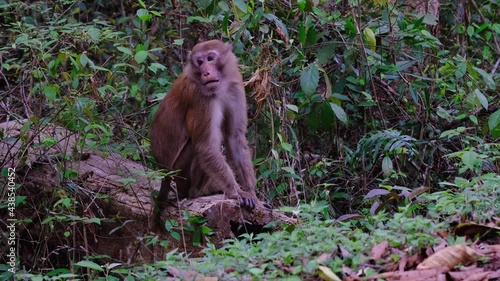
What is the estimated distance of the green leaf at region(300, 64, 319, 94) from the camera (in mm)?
7594

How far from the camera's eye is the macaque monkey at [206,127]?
293 inches

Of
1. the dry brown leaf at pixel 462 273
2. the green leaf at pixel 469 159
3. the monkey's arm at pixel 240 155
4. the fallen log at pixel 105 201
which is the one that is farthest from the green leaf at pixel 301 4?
the dry brown leaf at pixel 462 273

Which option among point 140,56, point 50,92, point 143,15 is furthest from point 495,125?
point 50,92

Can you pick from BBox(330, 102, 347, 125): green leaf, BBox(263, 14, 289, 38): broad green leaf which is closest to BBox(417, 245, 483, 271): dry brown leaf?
BBox(330, 102, 347, 125): green leaf

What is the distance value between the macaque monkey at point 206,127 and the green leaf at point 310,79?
0.66 metres

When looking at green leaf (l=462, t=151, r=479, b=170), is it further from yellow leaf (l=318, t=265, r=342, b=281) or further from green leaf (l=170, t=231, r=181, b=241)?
green leaf (l=170, t=231, r=181, b=241)

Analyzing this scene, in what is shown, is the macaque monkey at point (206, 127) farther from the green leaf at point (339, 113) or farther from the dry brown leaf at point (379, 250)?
the dry brown leaf at point (379, 250)

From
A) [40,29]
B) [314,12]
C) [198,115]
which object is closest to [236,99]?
[198,115]

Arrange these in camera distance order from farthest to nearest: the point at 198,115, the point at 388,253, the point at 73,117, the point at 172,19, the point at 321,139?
the point at 172,19
the point at 321,139
the point at 198,115
the point at 73,117
the point at 388,253

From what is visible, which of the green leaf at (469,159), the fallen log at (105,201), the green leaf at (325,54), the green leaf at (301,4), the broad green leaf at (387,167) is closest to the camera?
the green leaf at (469,159)

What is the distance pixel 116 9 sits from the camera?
11.8 m

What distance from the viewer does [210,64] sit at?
7395mm

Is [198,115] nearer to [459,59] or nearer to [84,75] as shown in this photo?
[84,75]

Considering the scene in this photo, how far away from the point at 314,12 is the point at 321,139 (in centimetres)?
164
